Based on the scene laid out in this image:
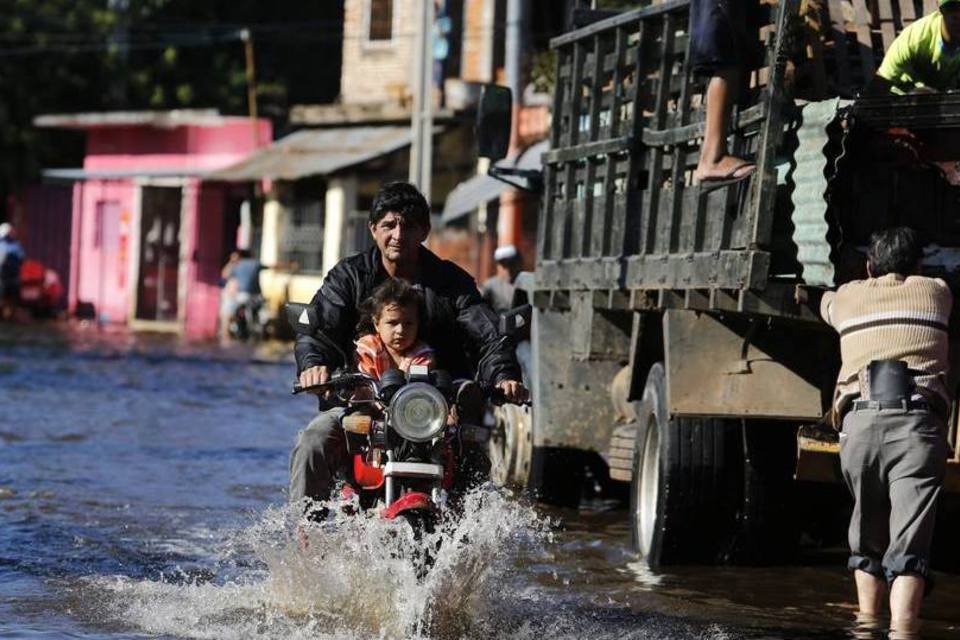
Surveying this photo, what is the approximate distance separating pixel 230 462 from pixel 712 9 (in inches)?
267

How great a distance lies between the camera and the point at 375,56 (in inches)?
1563

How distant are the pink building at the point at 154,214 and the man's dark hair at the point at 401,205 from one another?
3175 centimetres

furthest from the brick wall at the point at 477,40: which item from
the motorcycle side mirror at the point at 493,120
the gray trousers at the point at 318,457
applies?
the gray trousers at the point at 318,457

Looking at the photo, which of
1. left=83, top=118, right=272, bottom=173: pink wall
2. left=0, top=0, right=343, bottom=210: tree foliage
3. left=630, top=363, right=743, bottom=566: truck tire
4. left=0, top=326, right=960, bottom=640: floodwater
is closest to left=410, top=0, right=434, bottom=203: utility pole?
left=83, top=118, right=272, bottom=173: pink wall

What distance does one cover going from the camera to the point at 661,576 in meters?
10.1

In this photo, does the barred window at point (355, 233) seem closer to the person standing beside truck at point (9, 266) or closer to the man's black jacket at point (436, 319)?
the person standing beside truck at point (9, 266)

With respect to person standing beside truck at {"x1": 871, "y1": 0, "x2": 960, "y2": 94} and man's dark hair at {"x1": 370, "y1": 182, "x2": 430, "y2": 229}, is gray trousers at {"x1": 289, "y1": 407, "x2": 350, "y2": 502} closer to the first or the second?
man's dark hair at {"x1": 370, "y1": 182, "x2": 430, "y2": 229}

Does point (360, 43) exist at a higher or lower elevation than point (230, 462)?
higher

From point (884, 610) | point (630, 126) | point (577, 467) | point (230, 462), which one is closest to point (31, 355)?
point (230, 462)

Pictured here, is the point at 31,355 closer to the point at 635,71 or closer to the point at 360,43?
the point at 360,43

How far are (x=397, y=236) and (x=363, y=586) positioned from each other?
4.32 ft

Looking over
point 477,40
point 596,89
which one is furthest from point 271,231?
point 596,89

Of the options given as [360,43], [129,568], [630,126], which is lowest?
[129,568]

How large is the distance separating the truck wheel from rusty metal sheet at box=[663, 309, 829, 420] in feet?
11.3
